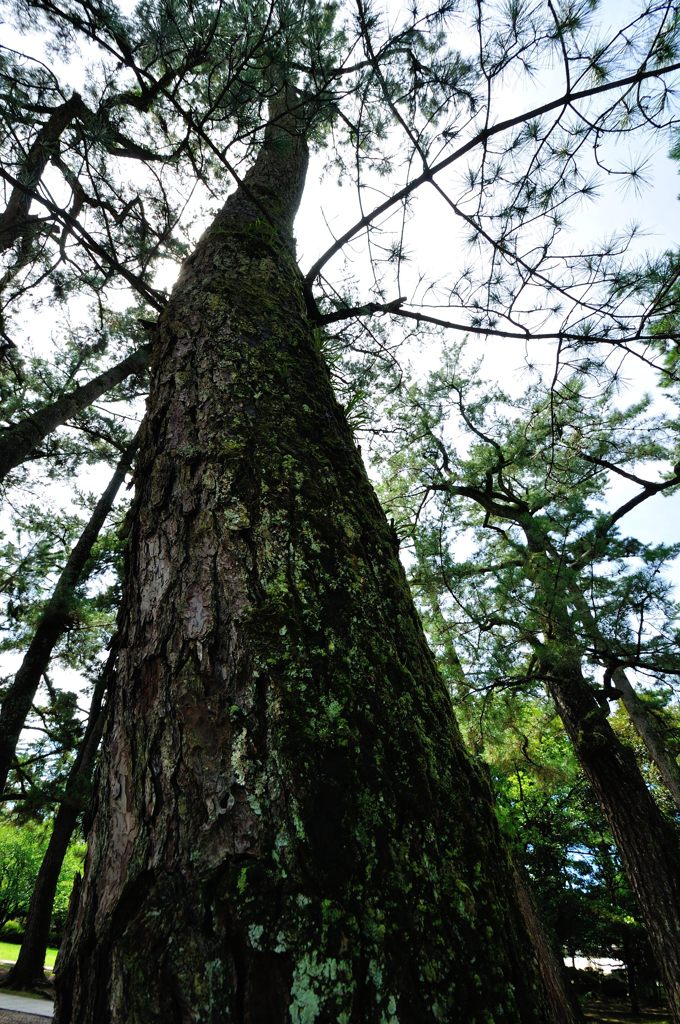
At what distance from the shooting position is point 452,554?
5.10 metres

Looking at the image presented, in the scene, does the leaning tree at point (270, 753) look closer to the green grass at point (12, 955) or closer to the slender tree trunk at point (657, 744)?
the slender tree trunk at point (657, 744)

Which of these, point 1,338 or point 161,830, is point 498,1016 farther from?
point 1,338

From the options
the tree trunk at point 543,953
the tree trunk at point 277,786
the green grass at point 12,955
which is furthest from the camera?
the green grass at point 12,955

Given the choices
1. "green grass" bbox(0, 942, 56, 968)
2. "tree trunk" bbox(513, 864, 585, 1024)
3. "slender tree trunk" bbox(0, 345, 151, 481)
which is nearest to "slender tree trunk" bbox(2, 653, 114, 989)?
"slender tree trunk" bbox(0, 345, 151, 481)

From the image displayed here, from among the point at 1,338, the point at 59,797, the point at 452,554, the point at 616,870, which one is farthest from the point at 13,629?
the point at 616,870

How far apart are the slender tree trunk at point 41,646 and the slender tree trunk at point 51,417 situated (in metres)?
0.70

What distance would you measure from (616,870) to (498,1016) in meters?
13.4

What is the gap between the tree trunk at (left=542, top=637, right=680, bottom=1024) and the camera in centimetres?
418

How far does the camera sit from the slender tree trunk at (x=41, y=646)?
19.2 feet

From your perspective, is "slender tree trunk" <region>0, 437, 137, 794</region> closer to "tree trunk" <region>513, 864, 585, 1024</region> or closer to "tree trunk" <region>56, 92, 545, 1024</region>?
"tree trunk" <region>56, 92, 545, 1024</region>

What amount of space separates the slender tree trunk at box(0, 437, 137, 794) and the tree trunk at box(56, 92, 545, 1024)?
497 cm

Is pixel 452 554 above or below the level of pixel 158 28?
below

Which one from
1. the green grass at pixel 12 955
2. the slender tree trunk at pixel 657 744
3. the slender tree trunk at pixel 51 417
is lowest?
the green grass at pixel 12 955

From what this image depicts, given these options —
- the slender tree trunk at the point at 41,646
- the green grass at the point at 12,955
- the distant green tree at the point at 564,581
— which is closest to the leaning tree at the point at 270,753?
the distant green tree at the point at 564,581
